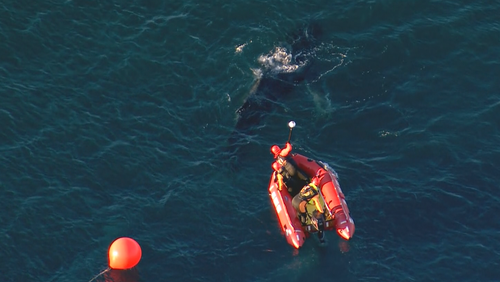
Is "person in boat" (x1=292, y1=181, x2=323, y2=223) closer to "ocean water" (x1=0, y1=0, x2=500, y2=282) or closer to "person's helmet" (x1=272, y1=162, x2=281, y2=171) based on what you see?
"ocean water" (x1=0, y1=0, x2=500, y2=282)

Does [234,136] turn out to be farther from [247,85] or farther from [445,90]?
[445,90]

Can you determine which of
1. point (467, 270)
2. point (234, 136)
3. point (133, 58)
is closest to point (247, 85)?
point (234, 136)

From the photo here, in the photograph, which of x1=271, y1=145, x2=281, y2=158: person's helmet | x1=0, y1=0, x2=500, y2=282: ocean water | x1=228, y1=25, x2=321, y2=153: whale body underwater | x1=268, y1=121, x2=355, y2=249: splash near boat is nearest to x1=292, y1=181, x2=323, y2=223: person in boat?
x1=268, y1=121, x2=355, y2=249: splash near boat

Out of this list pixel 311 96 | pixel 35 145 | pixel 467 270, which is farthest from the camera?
pixel 311 96

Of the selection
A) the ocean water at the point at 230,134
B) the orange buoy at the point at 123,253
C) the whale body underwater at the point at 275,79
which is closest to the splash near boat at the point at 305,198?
the ocean water at the point at 230,134

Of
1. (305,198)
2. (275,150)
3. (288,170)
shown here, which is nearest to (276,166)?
(288,170)

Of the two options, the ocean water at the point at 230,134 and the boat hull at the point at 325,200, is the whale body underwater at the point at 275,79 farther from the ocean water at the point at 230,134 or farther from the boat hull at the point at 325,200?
the boat hull at the point at 325,200

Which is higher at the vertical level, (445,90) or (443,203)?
(445,90)
